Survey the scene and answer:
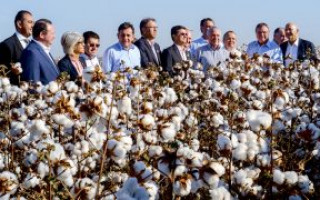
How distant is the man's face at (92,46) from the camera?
6.66 m

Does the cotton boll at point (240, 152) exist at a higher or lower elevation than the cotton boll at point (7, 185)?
lower

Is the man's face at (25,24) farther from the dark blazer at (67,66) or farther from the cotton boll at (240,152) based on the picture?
the cotton boll at (240,152)

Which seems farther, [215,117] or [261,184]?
[215,117]

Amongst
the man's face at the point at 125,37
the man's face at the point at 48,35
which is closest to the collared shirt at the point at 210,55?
the man's face at the point at 125,37

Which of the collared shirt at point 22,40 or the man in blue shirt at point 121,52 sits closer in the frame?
the collared shirt at point 22,40

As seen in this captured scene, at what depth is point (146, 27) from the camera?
787 cm

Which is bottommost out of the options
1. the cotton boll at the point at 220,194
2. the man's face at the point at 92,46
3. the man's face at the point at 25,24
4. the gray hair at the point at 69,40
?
the cotton boll at the point at 220,194

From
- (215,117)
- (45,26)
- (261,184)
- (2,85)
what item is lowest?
(261,184)

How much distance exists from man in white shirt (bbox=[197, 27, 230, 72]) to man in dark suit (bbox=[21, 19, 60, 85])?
10.3ft

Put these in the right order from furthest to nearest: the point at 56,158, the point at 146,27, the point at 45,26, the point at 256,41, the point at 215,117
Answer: the point at 256,41, the point at 146,27, the point at 45,26, the point at 215,117, the point at 56,158

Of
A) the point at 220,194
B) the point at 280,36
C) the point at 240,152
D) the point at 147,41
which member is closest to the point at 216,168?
the point at 220,194

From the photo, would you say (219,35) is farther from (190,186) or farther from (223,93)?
(190,186)

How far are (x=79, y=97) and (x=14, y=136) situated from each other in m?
1.19

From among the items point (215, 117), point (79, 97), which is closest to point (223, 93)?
point (215, 117)
